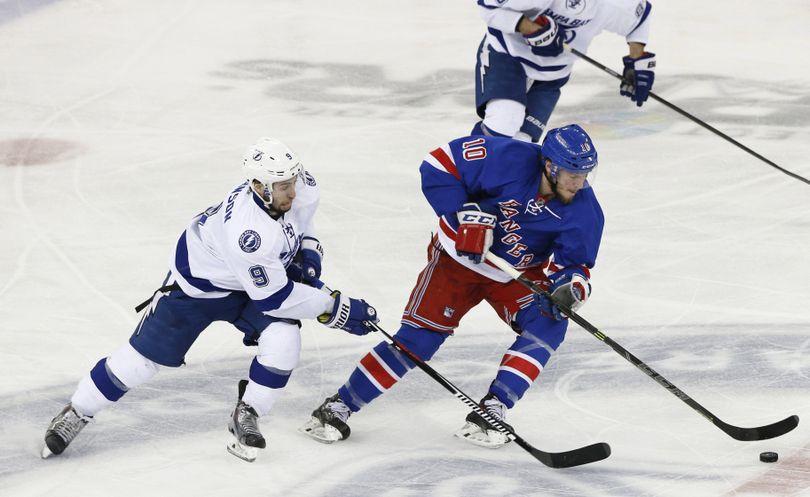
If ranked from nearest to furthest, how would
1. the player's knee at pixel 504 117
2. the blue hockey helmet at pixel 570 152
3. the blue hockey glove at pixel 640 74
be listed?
1. the blue hockey helmet at pixel 570 152
2. the player's knee at pixel 504 117
3. the blue hockey glove at pixel 640 74

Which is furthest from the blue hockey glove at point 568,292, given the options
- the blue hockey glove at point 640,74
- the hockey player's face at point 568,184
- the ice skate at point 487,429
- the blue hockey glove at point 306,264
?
the blue hockey glove at point 640,74

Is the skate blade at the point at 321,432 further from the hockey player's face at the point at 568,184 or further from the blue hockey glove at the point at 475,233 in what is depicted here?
the hockey player's face at the point at 568,184

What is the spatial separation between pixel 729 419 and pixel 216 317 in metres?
1.74

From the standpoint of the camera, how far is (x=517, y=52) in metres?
5.62

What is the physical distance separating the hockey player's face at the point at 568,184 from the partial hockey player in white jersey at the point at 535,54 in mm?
1289

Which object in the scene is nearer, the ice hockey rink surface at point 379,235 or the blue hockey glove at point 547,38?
the ice hockey rink surface at point 379,235

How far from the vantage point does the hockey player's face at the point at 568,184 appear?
4.21 metres

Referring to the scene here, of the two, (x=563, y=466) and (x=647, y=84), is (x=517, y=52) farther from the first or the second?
(x=563, y=466)

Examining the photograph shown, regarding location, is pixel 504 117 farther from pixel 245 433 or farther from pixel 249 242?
pixel 245 433

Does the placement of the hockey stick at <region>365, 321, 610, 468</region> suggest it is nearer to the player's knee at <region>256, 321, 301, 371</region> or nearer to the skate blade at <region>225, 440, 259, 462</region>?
the player's knee at <region>256, 321, 301, 371</region>

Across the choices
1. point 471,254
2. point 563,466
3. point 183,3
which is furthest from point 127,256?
point 183,3

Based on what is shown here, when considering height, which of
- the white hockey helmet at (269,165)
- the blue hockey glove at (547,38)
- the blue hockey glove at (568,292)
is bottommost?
the blue hockey glove at (568,292)

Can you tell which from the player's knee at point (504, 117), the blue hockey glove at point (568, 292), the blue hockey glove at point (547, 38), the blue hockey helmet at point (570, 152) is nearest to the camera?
the blue hockey helmet at point (570, 152)

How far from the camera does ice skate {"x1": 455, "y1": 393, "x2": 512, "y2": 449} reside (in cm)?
436
